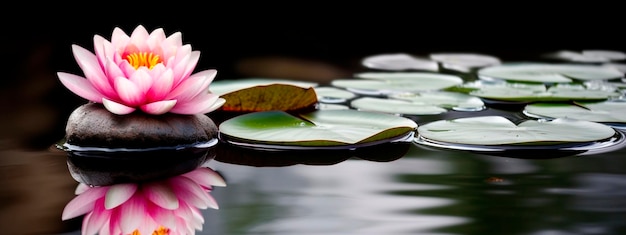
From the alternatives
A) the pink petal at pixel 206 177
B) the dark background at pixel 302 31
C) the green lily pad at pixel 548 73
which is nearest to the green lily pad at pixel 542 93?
the green lily pad at pixel 548 73

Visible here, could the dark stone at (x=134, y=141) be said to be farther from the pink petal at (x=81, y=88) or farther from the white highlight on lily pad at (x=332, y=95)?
the white highlight on lily pad at (x=332, y=95)

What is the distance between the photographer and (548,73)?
8.35 ft

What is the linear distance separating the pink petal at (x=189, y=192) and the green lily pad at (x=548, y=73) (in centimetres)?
136

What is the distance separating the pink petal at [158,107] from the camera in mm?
1520

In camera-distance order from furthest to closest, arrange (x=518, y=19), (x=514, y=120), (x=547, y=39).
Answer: (x=518, y=19)
(x=547, y=39)
(x=514, y=120)

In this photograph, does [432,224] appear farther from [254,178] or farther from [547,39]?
[547,39]

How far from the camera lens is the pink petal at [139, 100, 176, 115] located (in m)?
1.52

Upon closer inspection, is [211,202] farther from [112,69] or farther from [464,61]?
[464,61]

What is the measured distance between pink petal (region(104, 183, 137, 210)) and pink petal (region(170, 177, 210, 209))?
7 centimetres

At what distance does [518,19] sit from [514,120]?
2.53 m

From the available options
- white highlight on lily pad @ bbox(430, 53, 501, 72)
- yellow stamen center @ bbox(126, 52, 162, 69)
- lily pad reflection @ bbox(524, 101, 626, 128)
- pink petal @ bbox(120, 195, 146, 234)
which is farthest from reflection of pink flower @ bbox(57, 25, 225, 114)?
white highlight on lily pad @ bbox(430, 53, 501, 72)

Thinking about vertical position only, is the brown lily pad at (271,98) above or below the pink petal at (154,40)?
below

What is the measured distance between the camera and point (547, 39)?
3.91 metres

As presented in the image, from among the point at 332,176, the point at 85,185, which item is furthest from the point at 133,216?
the point at 332,176
